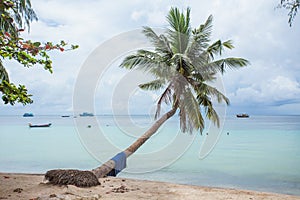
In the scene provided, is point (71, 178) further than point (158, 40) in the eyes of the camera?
No

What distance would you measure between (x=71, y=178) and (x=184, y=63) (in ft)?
16.3

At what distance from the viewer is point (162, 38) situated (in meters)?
10.1

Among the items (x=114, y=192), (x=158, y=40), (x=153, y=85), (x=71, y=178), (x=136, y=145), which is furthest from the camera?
(x=153, y=85)

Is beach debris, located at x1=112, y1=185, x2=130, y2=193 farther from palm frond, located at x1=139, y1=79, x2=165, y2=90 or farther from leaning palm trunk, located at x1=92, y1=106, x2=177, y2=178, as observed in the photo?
palm frond, located at x1=139, y1=79, x2=165, y2=90

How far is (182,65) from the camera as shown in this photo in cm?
971

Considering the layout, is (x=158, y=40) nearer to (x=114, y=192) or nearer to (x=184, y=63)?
(x=184, y=63)

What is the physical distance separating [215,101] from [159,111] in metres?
1.99

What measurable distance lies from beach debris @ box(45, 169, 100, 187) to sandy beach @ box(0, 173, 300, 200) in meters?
0.14

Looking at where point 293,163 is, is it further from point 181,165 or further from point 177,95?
point 177,95

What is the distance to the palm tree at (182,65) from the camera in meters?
9.55

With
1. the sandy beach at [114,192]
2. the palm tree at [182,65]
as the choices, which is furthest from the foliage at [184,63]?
the sandy beach at [114,192]

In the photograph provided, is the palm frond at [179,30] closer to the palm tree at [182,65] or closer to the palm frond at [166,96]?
the palm tree at [182,65]

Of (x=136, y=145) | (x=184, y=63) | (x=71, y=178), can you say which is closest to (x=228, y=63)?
(x=184, y=63)

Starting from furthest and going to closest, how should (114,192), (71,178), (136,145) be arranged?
1. (136,145)
2. (71,178)
3. (114,192)
